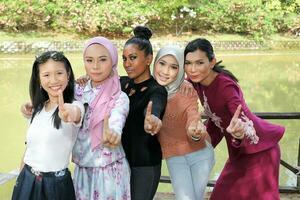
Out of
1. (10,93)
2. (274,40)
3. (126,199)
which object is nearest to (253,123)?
(126,199)

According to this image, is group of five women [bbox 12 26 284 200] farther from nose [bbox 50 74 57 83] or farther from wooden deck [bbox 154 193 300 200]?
wooden deck [bbox 154 193 300 200]

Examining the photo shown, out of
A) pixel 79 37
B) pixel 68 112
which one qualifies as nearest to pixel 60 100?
pixel 68 112

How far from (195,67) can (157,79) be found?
200 millimetres

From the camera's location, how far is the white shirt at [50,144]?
1.80 m

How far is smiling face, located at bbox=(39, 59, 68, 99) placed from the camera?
6.06ft

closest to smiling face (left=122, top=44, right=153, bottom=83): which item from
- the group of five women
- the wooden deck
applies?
the group of five women

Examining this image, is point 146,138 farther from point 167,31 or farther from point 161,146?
point 167,31

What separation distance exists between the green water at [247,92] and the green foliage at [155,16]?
5.43ft

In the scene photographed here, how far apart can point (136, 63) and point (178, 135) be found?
0.40 meters

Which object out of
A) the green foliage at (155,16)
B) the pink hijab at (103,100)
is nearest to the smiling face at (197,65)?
the pink hijab at (103,100)

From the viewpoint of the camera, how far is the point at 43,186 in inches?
71.1

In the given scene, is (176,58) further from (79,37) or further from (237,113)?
(79,37)

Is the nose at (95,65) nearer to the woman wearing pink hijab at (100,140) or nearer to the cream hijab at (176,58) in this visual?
the woman wearing pink hijab at (100,140)

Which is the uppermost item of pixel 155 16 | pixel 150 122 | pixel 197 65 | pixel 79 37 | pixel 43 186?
pixel 155 16
